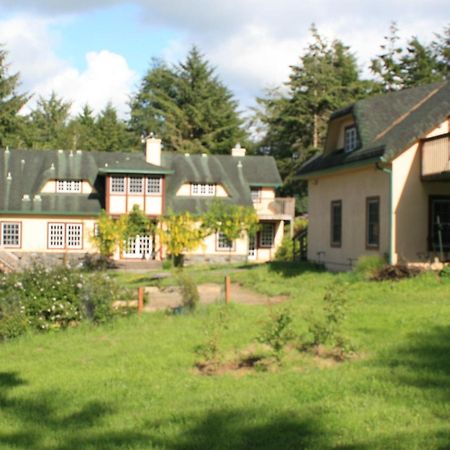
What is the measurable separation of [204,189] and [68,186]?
7.28 metres

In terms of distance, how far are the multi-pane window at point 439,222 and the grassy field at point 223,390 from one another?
6598 millimetres

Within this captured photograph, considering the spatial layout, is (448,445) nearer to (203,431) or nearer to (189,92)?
(203,431)

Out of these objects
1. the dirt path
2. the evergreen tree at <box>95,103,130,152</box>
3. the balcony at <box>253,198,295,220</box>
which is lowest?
the dirt path

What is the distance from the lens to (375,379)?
402 inches

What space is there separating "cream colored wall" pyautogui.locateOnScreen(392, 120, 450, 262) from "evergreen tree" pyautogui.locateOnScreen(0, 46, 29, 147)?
1520 inches

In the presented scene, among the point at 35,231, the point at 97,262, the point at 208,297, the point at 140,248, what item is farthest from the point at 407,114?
the point at 35,231

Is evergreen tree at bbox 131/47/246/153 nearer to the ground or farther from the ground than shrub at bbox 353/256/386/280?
farther from the ground

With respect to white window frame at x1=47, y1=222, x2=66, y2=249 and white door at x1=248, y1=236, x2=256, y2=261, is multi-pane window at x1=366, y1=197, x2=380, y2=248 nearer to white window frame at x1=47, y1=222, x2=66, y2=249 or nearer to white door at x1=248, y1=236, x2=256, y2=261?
white door at x1=248, y1=236, x2=256, y2=261

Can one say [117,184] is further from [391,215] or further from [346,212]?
[391,215]

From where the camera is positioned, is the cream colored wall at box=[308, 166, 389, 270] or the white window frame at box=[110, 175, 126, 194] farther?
the white window frame at box=[110, 175, 126, 194]

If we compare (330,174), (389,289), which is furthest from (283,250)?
(389,289)

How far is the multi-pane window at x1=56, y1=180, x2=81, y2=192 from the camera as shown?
137 ft

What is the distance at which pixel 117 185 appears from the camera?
40312 millimetres

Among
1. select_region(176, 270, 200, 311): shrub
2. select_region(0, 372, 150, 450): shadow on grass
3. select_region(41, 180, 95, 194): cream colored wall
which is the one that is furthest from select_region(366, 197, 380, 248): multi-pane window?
select_region(41, 180, 95, 194): cream colored wall
